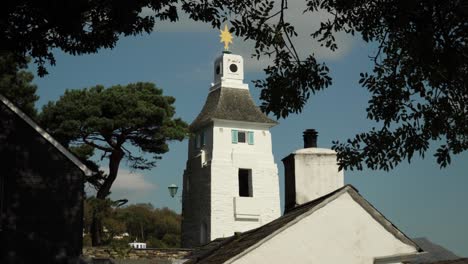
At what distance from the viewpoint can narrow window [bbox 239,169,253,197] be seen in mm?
68125

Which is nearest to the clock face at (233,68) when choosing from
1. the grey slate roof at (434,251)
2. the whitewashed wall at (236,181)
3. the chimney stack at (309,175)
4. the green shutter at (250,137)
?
the whitewashed wall at (236,181)

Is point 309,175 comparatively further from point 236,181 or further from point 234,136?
point 234,136

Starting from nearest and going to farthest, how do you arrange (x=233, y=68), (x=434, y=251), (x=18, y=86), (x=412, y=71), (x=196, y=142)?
(x=412, y=71) → (x=434, y=251) → (x=18, y=86) → (x=196, y=142) → (x=233, y=68)

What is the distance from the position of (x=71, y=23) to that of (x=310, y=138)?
893 cm

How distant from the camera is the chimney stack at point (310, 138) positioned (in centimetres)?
1952

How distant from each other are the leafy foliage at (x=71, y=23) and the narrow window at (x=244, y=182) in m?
55.1

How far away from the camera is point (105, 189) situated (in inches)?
2047

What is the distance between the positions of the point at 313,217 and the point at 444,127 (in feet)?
15.8

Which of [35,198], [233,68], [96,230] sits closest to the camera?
[35,198]

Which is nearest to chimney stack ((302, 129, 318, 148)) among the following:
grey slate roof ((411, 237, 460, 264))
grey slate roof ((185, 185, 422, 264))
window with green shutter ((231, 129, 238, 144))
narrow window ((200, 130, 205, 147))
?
grey slate roof ((185, 185, 422, 264))

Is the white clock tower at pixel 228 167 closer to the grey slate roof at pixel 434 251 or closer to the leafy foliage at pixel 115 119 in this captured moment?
the leafy foliage at pixel 115 119

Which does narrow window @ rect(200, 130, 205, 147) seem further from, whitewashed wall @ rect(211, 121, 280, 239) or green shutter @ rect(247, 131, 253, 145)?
green shutter @ rect(247, 131, 253, 145)

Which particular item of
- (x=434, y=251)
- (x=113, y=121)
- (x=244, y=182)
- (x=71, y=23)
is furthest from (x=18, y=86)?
(x=71, y=23)

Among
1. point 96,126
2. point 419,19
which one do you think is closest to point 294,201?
point 419,19
